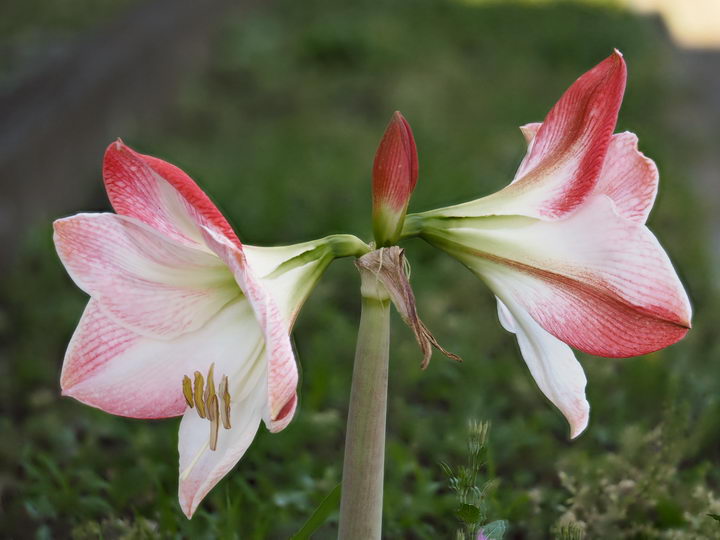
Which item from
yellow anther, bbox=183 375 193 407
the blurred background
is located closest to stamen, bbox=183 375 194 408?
yellow anther, bbox=183 375 193 407

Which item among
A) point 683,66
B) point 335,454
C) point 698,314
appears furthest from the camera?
point 683,66

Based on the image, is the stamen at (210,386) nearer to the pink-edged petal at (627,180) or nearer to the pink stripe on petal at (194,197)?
the pink stripe on petal at (194,197)

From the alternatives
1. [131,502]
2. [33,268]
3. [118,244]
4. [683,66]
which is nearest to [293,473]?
[131,502]

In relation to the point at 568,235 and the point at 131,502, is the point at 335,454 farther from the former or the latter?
the point at 568,235

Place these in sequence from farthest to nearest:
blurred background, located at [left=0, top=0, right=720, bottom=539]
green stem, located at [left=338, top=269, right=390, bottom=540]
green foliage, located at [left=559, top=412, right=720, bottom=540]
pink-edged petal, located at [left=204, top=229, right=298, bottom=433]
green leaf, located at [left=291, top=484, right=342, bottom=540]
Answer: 1. blurred background, located at [left=0, top=0, right=720, bottom=539]
2. green foliage, located at [left=559, top=412, right=720, bottom=540]
3. green leaf, located at [left=291, top=484, right=342, bottom=540]
4. green stem, located at [left=338, top=269, right=390, bottom=540]
5. pink-edged petal, located at [left=204, top=229, right=298, bottom=433]

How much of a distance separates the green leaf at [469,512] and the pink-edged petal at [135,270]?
0.40 metres

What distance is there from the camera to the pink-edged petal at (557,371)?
115 centimetres

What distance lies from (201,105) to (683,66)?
3676 millimetres

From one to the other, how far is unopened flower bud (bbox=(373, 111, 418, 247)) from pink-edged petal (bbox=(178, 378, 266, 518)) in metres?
0.25

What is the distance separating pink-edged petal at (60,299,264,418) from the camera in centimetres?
112

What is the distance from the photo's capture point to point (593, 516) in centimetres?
164

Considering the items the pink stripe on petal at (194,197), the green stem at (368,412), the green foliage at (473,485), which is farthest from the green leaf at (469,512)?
the pink stripe on petal at (194,197)

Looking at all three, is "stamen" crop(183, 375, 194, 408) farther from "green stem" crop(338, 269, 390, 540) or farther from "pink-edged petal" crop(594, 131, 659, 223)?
"pink-edged petal" crop(594, 131, 659, 223)

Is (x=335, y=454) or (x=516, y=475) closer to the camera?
A: (x=516, y=475)
